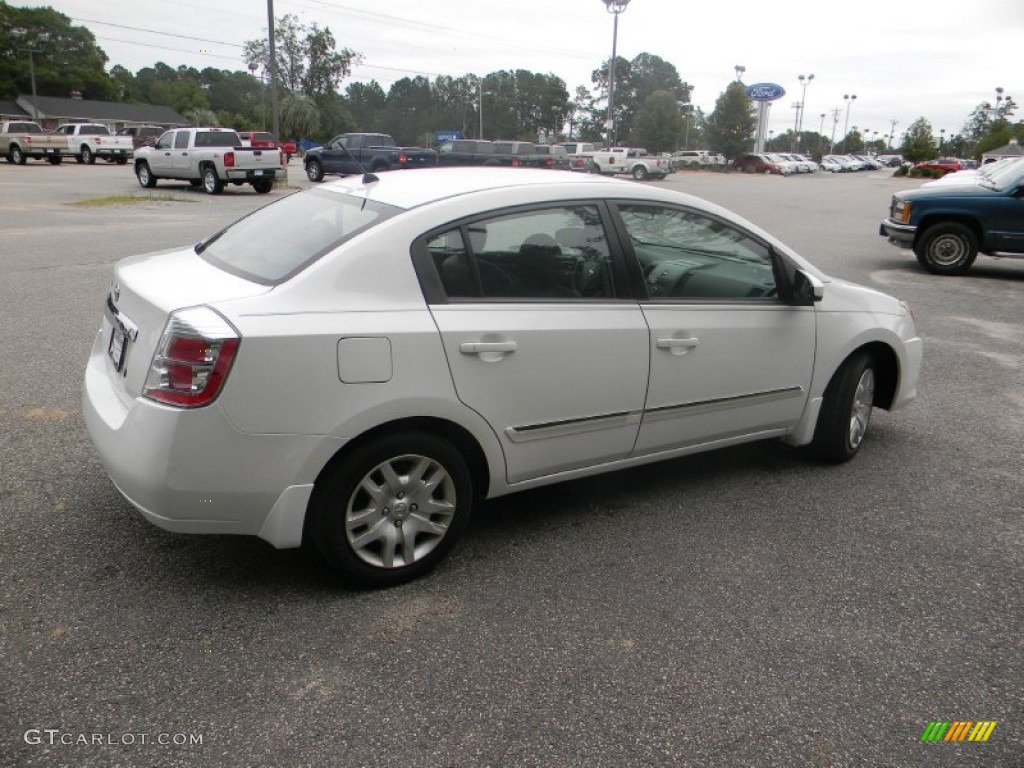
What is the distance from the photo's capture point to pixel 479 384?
10.8 feet

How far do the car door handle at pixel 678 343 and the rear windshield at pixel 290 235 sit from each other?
4.31 feet

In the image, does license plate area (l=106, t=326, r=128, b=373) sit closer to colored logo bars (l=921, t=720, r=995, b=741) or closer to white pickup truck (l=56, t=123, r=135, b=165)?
colored logo bars (l=921, t=720, r=995, b=741)

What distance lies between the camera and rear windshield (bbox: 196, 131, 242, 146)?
24734 mm

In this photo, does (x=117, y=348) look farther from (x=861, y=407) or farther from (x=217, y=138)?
(x=217, y=138)

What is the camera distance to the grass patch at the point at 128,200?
1936 cm

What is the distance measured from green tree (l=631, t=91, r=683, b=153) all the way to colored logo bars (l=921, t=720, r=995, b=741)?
10573 centimetres

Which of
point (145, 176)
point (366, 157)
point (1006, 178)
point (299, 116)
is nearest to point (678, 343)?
point (1006, 178)

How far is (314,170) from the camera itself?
31250 mm

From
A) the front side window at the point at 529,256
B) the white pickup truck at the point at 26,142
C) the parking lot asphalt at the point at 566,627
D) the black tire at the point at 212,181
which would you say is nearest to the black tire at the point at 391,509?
the parking lot asphalt at the point at 566,627

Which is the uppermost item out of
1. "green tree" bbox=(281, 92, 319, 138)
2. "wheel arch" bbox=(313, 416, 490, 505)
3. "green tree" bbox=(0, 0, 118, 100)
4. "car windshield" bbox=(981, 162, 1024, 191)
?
"green tree" bbox=(0, 0, 118, 100)

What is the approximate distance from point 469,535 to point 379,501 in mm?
740

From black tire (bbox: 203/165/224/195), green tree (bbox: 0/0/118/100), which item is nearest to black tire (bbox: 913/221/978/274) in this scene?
black tire (bbox: 203/165/224/195)

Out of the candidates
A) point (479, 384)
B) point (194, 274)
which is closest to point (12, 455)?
point (194, 274)

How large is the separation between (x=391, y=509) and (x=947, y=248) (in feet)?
38.4
